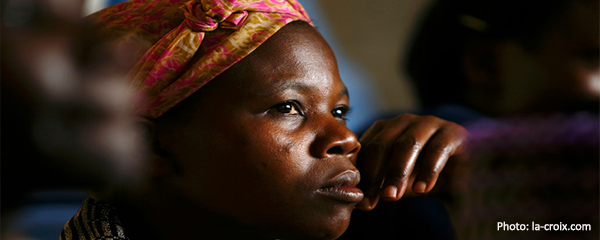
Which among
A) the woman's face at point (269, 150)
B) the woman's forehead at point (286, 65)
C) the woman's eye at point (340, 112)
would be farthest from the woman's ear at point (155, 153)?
the woman's eye at point (340, 112)

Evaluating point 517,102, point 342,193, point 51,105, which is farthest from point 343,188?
point 517,102

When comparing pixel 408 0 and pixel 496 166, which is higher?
pixel 408 0

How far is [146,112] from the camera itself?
0.69m

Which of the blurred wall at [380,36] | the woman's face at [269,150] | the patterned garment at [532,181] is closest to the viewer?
the woman's face at [269,150]

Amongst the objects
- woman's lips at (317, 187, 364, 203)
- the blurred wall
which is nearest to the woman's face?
woman's lips at (317, 187, 364, 203)

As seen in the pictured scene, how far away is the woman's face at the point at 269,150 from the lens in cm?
66

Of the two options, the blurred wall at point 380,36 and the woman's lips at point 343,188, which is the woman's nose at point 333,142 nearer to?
the woman's lips at point 343,188

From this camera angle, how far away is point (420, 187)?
0.73 m

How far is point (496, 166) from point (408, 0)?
51 cm

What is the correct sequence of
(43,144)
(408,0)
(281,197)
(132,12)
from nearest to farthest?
(43,144) → (281,197) → (132,12) → (408,0)

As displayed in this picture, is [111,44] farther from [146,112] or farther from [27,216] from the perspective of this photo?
[27,216]

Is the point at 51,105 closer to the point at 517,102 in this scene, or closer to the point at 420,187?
the point at 420,187

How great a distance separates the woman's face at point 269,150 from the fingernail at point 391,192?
4 cm

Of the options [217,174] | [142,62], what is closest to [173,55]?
[142,62]
